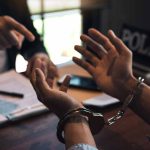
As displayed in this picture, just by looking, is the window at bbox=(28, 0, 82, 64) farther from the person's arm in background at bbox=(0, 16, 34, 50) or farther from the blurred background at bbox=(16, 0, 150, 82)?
the person's arm in background at bbox=(0, 16, 34, 50)

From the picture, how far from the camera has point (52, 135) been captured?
1077 millimetres

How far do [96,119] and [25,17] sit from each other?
0.88m

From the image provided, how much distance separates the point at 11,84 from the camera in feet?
4.49

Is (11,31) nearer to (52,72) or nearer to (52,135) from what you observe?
(52,72)

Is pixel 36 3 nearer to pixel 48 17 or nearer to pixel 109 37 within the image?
pixel 48 17

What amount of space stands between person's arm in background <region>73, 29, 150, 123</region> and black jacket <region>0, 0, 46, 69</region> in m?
0.47

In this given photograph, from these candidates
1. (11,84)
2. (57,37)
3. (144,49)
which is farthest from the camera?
(57,37)

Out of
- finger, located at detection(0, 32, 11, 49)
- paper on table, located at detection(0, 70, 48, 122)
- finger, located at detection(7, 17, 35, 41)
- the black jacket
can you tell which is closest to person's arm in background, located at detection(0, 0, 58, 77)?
the black jacket

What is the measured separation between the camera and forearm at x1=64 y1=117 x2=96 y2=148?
0.82m

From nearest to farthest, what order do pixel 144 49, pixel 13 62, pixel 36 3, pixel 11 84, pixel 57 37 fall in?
pixel 11 84 < pixel 13 62 < pixel 144 49 < pixel 36 3 < pixel 57 37

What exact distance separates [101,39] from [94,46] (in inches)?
1.6

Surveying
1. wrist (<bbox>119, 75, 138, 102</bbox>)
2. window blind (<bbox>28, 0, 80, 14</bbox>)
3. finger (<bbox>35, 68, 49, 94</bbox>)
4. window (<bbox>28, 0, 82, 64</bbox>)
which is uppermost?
finger (<bbox>35, 68, 49, 94</bbox>)

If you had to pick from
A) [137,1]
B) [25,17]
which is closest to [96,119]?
[25,17]

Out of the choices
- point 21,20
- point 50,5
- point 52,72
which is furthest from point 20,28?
A: point 50,5
